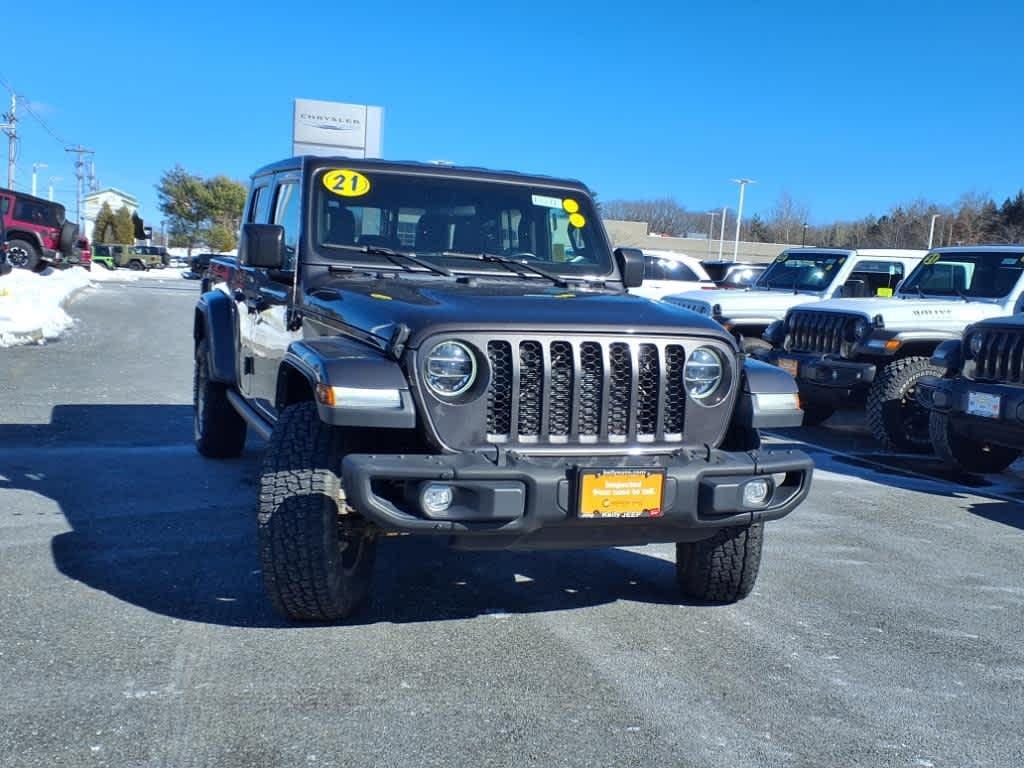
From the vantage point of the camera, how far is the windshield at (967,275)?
993 cm

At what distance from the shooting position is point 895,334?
9.27 metres

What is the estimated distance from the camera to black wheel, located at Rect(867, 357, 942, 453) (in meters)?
9.09

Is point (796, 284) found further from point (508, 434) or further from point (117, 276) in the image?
point (117, 276)

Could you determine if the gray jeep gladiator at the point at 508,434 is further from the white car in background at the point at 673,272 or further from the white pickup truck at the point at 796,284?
the white car in background at the point at 673,272

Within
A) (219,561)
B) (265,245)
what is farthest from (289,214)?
(219,561)

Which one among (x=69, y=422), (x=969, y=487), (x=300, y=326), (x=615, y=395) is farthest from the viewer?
(x=69, y=422)

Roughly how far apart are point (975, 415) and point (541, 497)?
4.84m

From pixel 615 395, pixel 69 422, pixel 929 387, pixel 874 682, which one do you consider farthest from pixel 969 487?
pixel 69 422

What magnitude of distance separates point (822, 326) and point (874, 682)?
22.4 ft

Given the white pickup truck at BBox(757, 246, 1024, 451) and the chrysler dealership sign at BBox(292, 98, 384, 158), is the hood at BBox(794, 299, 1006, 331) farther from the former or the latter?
the chrysler dealership sign at BBox(292, 98, 384, 158)

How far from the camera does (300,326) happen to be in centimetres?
466

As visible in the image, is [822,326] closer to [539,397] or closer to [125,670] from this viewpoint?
[539,397]

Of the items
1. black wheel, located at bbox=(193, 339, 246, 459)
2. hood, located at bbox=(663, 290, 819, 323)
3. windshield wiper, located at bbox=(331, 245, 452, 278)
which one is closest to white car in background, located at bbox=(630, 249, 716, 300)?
hood, located at bbox=(663, 290, 819, 323)

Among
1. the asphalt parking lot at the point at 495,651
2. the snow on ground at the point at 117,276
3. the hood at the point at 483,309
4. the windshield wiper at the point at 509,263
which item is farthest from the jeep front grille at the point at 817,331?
the snow on ground at the point at 117,276
